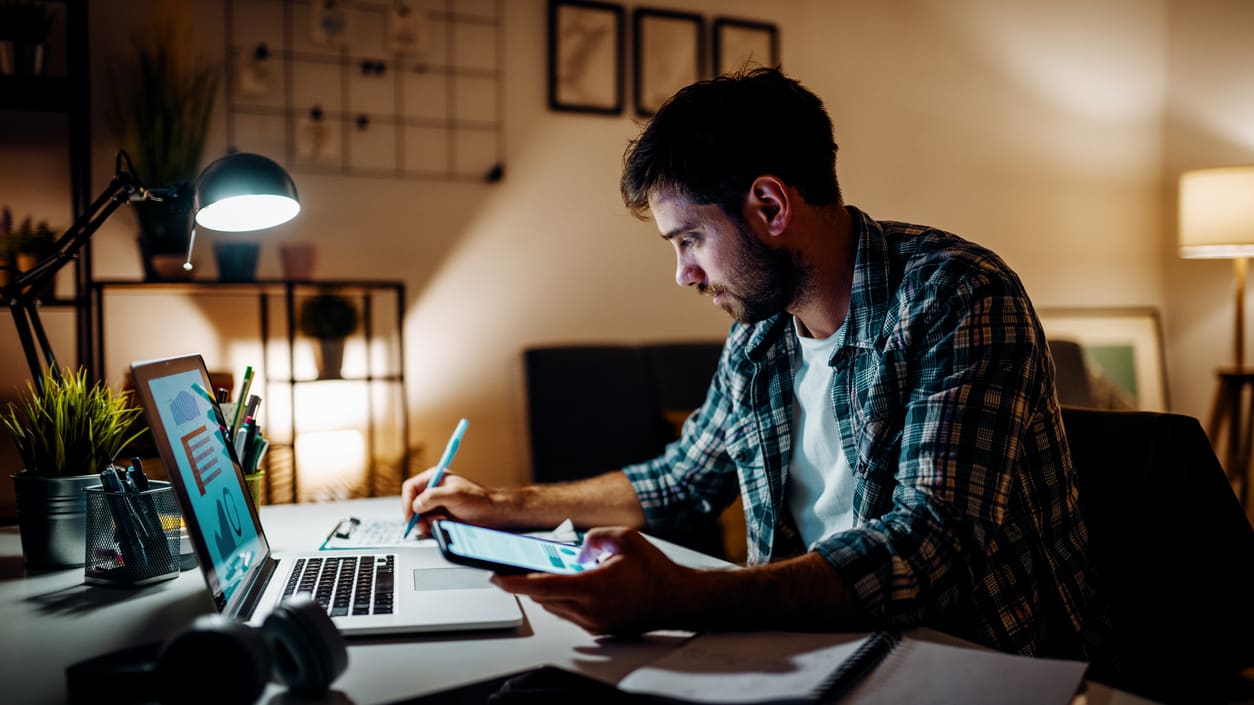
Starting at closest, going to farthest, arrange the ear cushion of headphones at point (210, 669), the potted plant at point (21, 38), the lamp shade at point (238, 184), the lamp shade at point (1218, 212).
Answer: the ear cushion of headphones at point (210, 669), the lamp shade at point (238, 184), the potted plant at point (21, 38), the lamp shade at point (1218, 212)

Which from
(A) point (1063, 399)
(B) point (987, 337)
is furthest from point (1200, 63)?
(B) point (987, 337)

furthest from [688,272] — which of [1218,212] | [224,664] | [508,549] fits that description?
[1218,212]

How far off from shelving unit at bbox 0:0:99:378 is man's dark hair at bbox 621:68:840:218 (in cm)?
165

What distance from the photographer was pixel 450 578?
977 mm

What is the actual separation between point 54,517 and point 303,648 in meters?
0.57

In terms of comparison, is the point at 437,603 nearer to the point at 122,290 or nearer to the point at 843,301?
the point at 843,301

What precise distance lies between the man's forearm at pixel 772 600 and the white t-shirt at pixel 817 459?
38cm

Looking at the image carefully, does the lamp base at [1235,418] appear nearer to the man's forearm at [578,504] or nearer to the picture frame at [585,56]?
the picture frame at [585,56]

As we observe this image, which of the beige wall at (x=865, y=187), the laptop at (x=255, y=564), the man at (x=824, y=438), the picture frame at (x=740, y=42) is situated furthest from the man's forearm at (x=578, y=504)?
the picture frame at (x=740, y=42)

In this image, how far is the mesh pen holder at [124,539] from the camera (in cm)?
97

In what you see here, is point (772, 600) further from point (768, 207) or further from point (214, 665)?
point (768, 207)

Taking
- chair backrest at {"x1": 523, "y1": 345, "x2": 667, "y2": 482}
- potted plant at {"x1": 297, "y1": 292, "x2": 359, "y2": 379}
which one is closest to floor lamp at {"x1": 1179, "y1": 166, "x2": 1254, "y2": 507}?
chair backrest at {"x1": 523, "y1": 345, "x2": 667, "y2": 482}

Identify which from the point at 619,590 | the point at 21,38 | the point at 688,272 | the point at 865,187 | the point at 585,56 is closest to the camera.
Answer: the point at 619,590

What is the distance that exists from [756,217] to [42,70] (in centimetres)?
190
